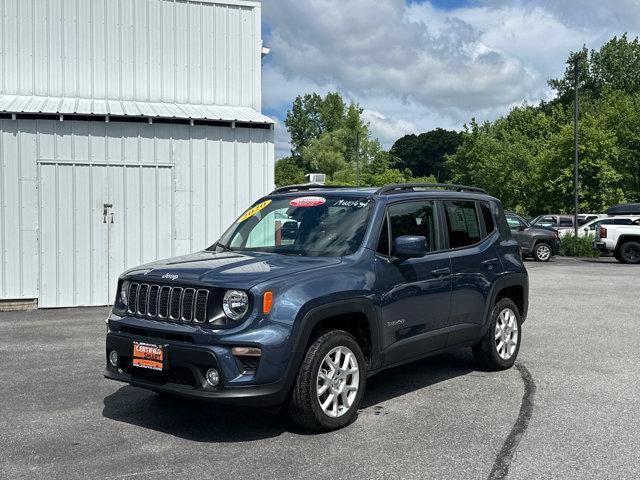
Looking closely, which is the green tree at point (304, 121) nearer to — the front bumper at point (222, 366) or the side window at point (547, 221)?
the side window at point (547, 221)

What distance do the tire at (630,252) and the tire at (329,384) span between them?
20782 mm

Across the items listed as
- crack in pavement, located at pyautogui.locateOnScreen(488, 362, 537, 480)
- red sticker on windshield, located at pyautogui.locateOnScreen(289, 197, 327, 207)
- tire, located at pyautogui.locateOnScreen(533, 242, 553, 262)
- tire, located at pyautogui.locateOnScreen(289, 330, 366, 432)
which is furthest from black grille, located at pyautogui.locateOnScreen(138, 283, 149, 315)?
tire, located at pyautogui.locateOnScreen(533, 242, 553, 262)

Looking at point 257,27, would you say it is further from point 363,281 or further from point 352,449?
point 352,449

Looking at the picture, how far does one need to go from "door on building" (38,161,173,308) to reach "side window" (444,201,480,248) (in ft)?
23.2

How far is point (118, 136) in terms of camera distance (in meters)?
12.4

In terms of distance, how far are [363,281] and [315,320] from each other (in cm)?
63

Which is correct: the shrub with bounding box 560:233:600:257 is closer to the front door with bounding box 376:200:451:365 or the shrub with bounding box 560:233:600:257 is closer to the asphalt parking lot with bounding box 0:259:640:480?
the asphalt parking lot with bounding box 0:259:640:480

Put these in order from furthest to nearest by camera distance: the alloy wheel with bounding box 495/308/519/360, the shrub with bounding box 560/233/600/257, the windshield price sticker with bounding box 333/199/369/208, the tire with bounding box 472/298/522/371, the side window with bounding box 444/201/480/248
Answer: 1. the shrub with bounding box 560/233/600/257
2. the alloy wheel with bounding box 495/308/519/360
3. the tire with bounding box 472/298/522/371
4. the side window with bounding box 444/201/480/248
5. the windshield price sticker with bounding box 333/199/369/208

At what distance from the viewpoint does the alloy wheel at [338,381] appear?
5180 mm

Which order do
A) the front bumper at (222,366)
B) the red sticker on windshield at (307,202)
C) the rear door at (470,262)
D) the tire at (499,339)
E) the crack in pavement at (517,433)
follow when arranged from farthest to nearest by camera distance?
the tire at (499,339), the rear door at (470,262), the red sticker on windshield at (307,202), the front bumper at (222,366), the crack in pavement at (517,433)

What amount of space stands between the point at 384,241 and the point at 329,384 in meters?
1.32

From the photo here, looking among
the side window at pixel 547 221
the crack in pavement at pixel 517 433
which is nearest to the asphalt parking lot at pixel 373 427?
the crack in pavement at pixel 517 433

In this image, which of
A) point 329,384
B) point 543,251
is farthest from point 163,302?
point 543,251

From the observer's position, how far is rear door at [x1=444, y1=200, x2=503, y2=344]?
21.6 ft
